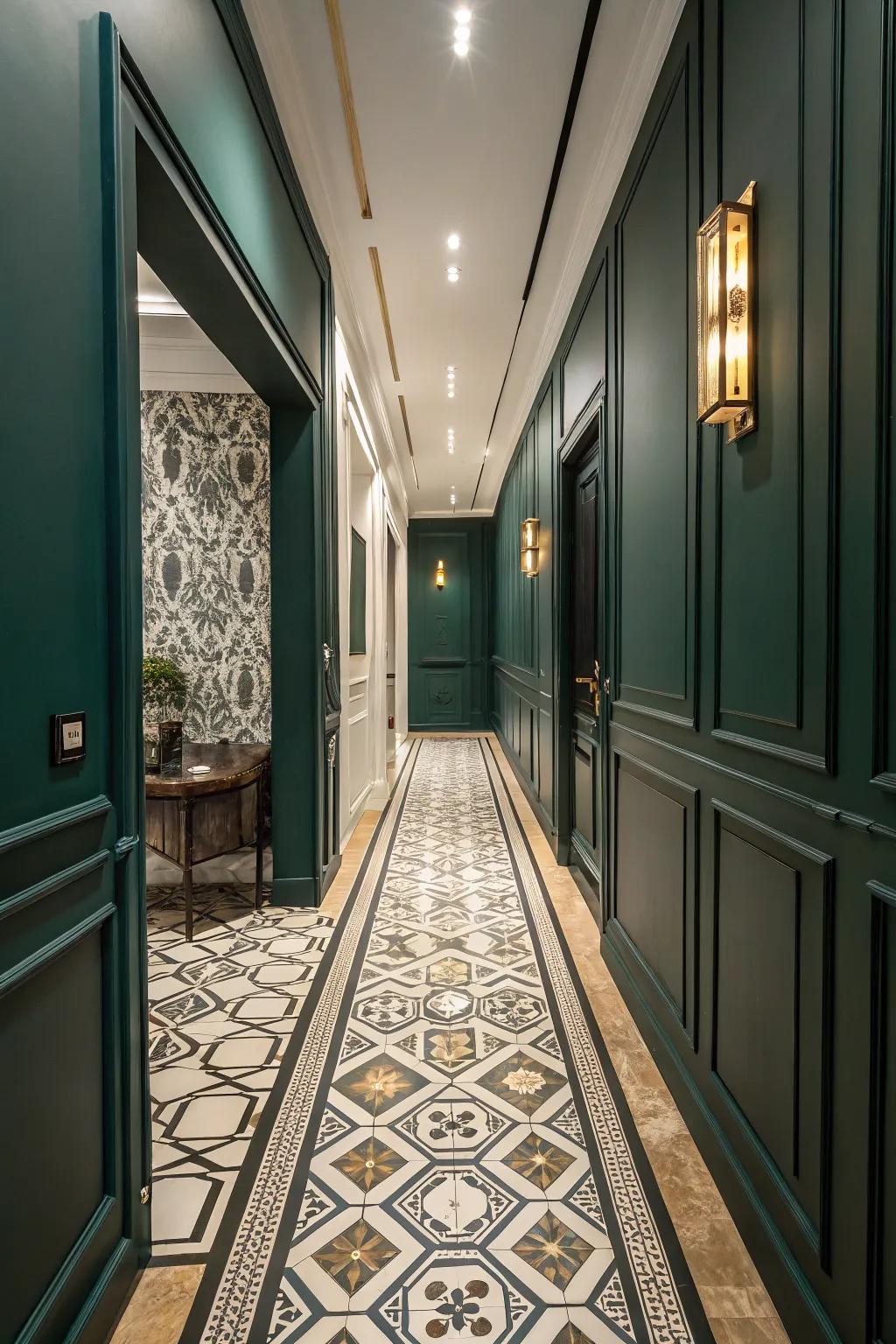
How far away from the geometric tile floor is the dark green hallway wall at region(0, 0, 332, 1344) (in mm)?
236

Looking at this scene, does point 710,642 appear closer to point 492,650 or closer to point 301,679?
point 301,679

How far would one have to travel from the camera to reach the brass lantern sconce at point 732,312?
154 centimetres

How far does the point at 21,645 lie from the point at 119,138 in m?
0.97

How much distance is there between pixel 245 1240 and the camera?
4.92 ft

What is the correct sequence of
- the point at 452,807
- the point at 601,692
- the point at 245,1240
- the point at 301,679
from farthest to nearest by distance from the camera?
the point at 452,807 < the point at 301,679 < the point at 601,692 < the point at 245,1240

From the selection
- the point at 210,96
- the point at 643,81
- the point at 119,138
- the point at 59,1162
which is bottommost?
the point at 59,1162

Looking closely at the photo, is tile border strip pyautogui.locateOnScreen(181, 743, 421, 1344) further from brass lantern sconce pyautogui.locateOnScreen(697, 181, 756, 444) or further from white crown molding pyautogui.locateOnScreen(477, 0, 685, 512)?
white crown molding pyautogui.locateOnScreen(477, 0, 685, 512)

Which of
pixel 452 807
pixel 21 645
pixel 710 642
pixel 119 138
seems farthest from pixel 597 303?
pixel 452 807

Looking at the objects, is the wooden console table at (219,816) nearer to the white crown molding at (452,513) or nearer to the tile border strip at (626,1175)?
the tile border strip at (626,1175)

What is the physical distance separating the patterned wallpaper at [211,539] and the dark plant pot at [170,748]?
0.57m

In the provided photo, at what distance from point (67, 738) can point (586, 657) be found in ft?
10.8

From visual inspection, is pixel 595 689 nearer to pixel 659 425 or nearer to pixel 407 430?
pixel 659 425

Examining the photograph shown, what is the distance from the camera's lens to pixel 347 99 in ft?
8.66

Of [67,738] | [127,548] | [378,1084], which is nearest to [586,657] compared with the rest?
[378,1084]
